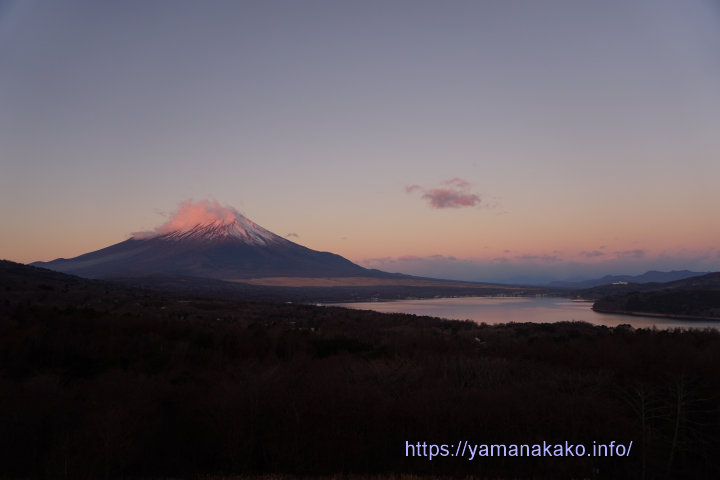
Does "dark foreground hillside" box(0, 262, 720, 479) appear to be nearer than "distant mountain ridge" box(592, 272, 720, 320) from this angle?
Yes

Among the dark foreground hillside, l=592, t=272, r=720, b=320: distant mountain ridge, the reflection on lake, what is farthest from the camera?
l=592, t=272, r=720, b=320: distant mountain ridge

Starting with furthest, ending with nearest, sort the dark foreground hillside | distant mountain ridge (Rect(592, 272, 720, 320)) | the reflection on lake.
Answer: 1. distant mountain ridge (Rect(592, 272, 720, 320))
2. the reflection on lake
3. the dark foreground hillside

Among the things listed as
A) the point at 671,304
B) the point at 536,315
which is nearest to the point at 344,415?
the point at 536,315

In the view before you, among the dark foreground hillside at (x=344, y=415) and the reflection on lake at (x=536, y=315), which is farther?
the reflection on lake at (x=536, y=315)

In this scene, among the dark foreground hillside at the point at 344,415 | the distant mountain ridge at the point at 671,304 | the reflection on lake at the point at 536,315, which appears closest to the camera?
the dark foreground hillside at the point at 344,415

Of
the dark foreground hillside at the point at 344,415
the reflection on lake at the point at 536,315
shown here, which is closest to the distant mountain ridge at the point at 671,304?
the reflection on lake at the point at 536,315

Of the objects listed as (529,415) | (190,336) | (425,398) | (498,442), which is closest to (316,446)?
(425,398)

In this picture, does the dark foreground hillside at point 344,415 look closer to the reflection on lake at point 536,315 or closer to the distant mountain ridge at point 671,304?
the reflection on lake at point 536,315

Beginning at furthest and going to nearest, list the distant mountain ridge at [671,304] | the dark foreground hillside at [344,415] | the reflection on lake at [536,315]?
1. the distant mountain ridge at [671,304]
2. the reflection on lake at [536,315]
3. the dark foreground hillside at [344,415]

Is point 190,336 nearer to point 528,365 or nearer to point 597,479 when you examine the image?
point 528,365

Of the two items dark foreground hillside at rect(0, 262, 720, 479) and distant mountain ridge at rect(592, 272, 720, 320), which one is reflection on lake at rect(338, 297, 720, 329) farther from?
dark foreground hillside at rect(0, 262, 720, 479)

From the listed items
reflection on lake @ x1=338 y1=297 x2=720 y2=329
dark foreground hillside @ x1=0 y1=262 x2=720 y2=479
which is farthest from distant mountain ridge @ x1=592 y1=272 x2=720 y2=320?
dark foreground hillside @ x1=0 y1=262 x2=720 y2=479

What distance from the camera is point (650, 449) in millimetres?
9391

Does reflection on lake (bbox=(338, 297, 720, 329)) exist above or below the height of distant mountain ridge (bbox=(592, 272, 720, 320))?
below
